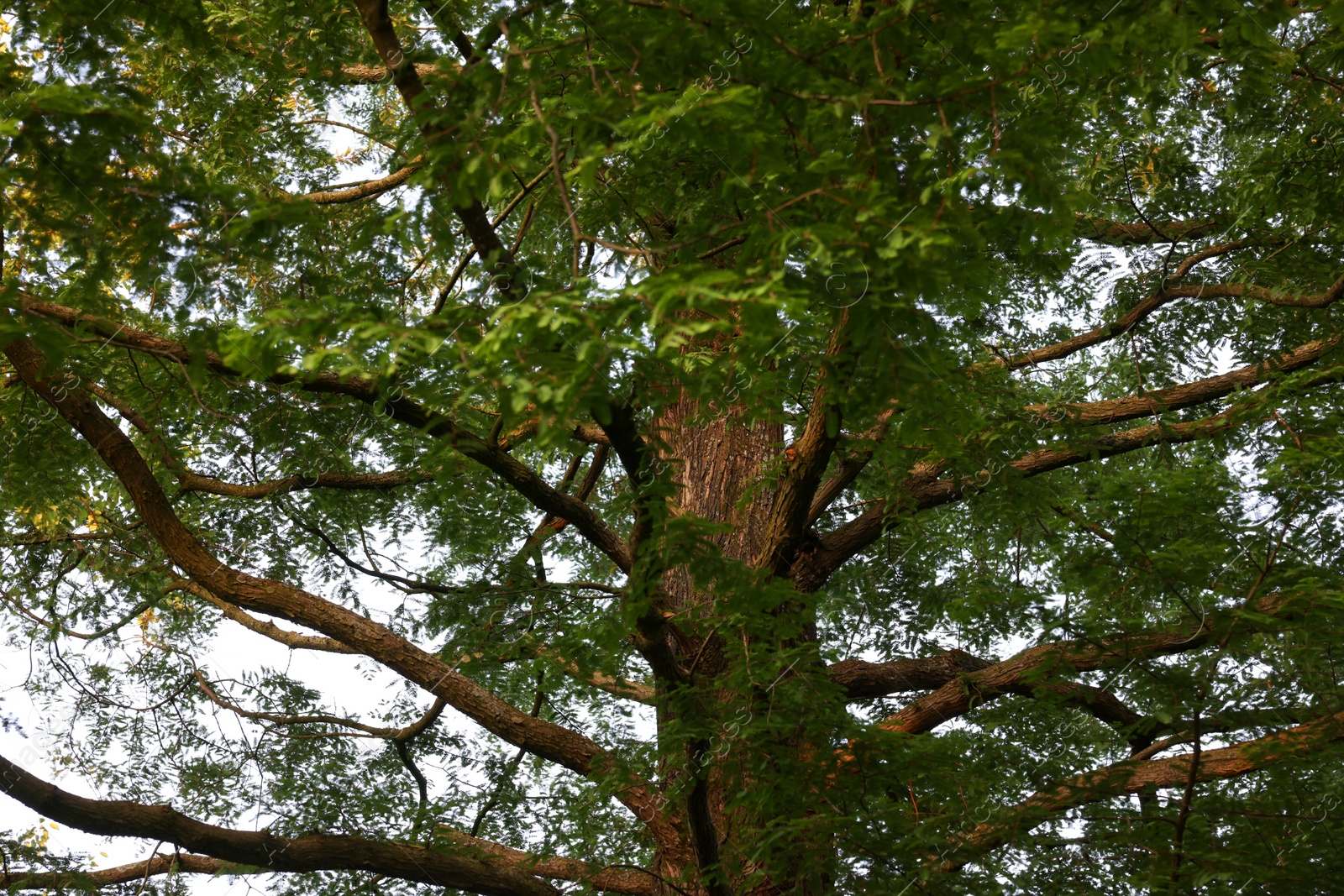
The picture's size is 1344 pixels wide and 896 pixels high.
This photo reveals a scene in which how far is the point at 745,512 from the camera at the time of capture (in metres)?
5.42

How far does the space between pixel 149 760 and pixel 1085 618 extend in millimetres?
5062

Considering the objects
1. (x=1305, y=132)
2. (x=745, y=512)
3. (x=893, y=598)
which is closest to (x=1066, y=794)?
(x=745, y=512)

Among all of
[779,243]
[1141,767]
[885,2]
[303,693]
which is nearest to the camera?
[779,243]

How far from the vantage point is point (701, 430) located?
5660mm

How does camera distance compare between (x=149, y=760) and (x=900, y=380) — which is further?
(x=149, y=760)

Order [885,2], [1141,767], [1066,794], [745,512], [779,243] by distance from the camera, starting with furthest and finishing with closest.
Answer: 1. [745,512]
2. [1141,767]
3. [1066,794]
4. [885,2]
5. [779,243]

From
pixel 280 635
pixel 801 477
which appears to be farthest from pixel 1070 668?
pixel 280 635

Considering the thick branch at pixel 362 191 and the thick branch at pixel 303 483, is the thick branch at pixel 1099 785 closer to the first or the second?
the thick branch at pixel 303 483

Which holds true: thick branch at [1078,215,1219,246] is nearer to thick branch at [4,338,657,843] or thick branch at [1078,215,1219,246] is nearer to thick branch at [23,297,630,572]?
thick branch at [23,297,630,572]

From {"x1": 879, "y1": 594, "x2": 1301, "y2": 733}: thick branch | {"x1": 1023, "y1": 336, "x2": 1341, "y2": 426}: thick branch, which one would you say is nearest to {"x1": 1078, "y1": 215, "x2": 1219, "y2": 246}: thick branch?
{"x1": 1023, "y1": 336, "x2": 1341, "y2": 426}: thick branch

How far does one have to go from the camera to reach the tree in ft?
9.51

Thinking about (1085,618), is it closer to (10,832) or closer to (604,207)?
(604,207)

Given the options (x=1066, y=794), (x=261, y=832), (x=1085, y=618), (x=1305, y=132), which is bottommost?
(x=1066, y=794)

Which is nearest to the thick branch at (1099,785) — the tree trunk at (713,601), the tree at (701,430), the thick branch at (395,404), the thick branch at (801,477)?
the tree at (701,430)
